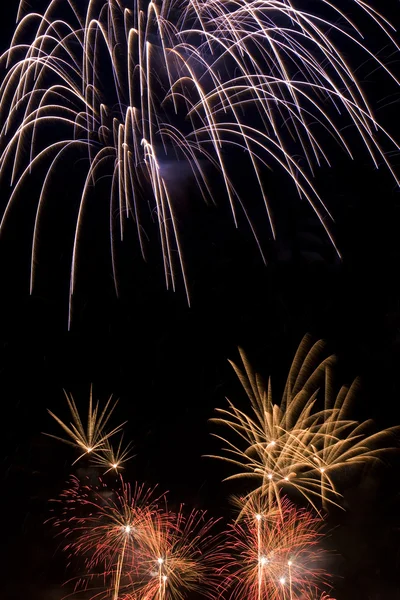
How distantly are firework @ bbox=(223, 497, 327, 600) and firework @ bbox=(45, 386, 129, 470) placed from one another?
3951 millimetres

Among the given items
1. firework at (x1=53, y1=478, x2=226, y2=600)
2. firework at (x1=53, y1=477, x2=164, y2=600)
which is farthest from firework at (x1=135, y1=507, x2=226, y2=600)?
firework at (x1=53, y1=477, x2=164, y2=600)

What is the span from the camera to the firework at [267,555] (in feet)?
40.5

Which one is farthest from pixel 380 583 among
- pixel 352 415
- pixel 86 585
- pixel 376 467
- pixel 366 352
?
pixel 86 585

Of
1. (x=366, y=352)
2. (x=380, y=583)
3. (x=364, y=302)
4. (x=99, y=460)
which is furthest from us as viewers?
(x=364, y=302)

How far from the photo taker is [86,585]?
15461mm

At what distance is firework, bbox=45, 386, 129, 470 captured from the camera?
15.0 m

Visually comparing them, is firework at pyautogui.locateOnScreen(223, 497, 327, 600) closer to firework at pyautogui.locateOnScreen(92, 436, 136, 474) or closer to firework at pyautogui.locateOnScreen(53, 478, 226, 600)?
firework at pyautogui.locateOnScreen(53, 478, 226, 600)

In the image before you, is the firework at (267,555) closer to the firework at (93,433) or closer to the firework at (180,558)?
the firework at (180,558)

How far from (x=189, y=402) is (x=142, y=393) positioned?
1540 mm

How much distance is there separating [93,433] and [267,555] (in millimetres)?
5614

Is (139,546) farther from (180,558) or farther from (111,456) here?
(111,456)

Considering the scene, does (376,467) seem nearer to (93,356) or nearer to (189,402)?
(189,402)

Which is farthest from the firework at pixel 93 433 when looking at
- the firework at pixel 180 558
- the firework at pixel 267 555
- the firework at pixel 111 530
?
the firework at pixel 267 555

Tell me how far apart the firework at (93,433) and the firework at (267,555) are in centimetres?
395
